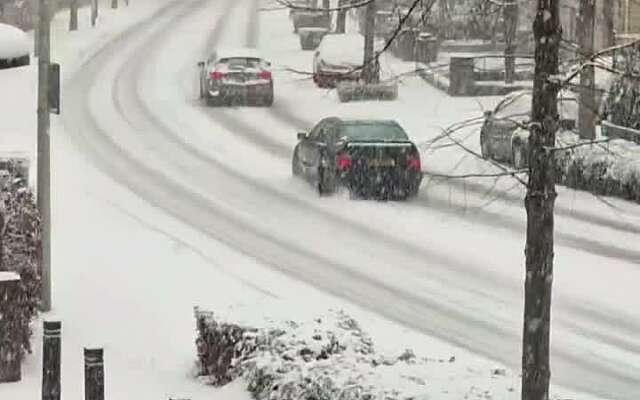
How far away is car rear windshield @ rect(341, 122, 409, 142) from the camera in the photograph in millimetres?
26078

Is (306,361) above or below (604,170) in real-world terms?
above

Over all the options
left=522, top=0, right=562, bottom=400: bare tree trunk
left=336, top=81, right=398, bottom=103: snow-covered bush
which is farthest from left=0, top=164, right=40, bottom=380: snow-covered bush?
left=336, top=81, right=398, bottom=103: snow-covered bush

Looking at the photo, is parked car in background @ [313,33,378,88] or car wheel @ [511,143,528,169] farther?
parked car in background @ [313,33,378,88]

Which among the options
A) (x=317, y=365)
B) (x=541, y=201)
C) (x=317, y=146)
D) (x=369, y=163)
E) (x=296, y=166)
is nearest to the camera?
(x=541, y=201)

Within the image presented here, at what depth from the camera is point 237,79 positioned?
41.0 meters

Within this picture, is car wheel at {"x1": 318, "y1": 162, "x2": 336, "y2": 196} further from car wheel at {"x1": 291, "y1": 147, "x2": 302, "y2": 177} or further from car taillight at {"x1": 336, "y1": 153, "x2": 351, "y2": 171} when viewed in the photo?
car wheel at {"x1": 291, "y1": 147, "x2": 302, "y2": 177}

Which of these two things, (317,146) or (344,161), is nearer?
(344,161)

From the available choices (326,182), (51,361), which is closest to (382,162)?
(326,182)

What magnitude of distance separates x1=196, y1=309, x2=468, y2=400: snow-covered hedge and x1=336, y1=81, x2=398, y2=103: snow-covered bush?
29.1 metres

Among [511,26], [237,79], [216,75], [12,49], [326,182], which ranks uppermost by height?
[511,26]

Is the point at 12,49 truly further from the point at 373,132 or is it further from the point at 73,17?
the point at 73,17

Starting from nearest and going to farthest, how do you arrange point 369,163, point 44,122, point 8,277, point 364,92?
point 8,277, point 44,122, point 369,163, point 364,92

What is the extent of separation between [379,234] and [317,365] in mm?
12902

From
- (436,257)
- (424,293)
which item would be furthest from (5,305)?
(436,257)
